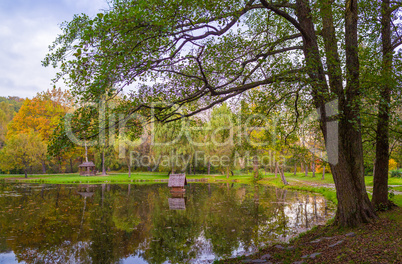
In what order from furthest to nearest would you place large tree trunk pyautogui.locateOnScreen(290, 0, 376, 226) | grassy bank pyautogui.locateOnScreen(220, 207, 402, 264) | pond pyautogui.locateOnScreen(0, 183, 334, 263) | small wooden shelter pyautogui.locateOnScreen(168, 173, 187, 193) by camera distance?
1. small wooden shelter pyautogui.locateOnScreen(168, 173, 187, 193)
2. pond pyautogui.locateOnScreen(0, 183, 334, 263)
3. large tree trunk pyautogui.locateOnScreen(290, 0, 376, 226)
4. grassy bank pyautogui.locateOnScreen(220, 207, 402, 264)

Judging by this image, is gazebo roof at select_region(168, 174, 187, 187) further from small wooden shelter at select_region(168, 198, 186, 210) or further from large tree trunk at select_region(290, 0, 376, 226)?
large tree trunk at select_region(290, 0, 376, 226)

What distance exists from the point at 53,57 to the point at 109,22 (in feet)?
6.93

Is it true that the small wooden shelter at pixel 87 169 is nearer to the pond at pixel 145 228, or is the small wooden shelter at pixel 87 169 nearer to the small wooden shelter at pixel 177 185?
the pond at pixel 145 228

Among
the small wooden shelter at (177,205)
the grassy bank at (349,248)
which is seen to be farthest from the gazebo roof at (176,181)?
the grassy bank at (349,248)

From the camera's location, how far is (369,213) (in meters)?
8.45

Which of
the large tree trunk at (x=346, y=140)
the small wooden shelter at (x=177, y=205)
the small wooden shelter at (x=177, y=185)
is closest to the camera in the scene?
the large tree trunk at (x=346, y=140)

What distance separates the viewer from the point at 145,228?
496 inches

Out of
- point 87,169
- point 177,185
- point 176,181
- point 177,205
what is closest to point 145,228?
point 177,205

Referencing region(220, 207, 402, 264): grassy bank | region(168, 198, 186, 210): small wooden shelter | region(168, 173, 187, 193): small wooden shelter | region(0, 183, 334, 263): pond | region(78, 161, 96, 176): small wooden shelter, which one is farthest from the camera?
region(78, 161, 96, 176): small wooden shelter

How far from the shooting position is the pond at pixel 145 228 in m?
9.34

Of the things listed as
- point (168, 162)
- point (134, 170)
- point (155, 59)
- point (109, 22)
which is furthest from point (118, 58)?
point (134, 170)

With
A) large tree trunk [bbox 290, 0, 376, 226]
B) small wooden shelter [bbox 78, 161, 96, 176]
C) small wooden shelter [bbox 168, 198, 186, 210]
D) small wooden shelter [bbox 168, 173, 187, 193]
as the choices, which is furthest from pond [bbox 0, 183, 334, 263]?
small wooden shelter [bbox 78, 161, 96, 176]

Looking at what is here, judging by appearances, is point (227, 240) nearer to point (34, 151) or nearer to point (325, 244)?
point (325, 244)

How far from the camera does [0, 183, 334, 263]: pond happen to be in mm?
9336
